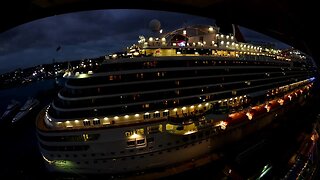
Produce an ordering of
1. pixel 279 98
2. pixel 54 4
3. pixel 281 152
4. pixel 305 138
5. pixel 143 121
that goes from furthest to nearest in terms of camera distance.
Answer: pixel 279 98 < pixel 305 138 < pixel 281 152 < pixel 143 121 < pixel 54 4

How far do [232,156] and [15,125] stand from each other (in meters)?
31.4

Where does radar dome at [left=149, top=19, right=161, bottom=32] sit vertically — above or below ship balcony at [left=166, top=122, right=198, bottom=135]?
above

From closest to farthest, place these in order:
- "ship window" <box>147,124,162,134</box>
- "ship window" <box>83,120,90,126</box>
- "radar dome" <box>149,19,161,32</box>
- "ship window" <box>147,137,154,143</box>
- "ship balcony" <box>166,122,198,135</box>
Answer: "ship window" <box>83,120,90,126</box>
"ship window" <box>147,137,154,143</box>
"ship window" <box>147,124,162,134</box>
"ship balcony" <box>166,122,198,135</box>
"radar dome" <box>149,19,161,32</box>

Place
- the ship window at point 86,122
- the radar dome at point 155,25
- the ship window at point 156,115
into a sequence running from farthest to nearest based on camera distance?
the radar dome at point 155,25 < the ship window at point 156,115 < the ship window at point 86,122

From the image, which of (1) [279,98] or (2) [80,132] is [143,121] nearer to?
(2) [80,132]

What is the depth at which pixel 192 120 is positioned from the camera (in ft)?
69.4

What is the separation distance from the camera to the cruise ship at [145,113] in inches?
760

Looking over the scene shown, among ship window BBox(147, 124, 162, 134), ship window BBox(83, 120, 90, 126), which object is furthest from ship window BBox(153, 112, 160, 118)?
ship window BBox(83, 120, 90, 126)

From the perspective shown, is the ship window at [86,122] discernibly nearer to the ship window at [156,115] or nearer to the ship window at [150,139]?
the ship window at [150,139]

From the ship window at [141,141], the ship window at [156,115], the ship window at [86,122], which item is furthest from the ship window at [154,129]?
the ship window at [86,122]

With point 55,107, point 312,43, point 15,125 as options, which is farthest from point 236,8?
point 15,125

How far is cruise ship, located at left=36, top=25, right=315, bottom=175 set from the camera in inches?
760

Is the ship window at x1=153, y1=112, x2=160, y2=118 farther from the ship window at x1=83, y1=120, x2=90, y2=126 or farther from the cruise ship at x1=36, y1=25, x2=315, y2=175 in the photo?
the ship window at x1=83, y1=120, x2=90, y2=126

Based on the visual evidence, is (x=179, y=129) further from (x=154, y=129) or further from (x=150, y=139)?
(x=150, y=139)
